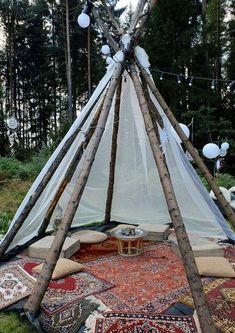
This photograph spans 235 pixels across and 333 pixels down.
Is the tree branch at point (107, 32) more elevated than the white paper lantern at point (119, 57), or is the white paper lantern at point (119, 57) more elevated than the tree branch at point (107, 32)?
the tree branch at point (107, 32)

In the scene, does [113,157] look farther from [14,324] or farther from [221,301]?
[14,324]

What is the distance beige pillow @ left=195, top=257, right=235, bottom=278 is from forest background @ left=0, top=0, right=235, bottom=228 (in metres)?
4.19

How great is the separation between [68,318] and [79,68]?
45.6 ft

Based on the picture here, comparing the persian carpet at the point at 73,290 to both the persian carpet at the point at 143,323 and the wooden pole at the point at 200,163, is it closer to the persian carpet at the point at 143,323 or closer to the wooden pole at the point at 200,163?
the persian carpet at the point at 143,323

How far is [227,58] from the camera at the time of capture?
12227 millimetres

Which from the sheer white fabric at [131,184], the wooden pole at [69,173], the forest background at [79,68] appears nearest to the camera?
the wooden pole at [69,173]

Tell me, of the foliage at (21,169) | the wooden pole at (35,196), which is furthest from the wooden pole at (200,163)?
the foliage at (21,169)

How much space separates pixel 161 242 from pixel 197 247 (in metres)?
0.85

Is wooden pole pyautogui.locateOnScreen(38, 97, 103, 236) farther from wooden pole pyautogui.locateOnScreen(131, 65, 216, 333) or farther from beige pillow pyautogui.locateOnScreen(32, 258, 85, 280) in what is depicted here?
wooden pole pyautogui.locateOnScreen(131, 65, 216, 333)

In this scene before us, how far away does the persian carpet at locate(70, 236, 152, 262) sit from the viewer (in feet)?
13.4

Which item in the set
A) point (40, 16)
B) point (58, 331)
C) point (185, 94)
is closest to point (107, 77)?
point (58, 331)

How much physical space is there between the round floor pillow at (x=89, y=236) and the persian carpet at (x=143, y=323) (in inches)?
74.4

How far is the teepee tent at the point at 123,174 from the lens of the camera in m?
2.87

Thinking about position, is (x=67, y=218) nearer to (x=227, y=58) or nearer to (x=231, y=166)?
(x=231, y=166)
